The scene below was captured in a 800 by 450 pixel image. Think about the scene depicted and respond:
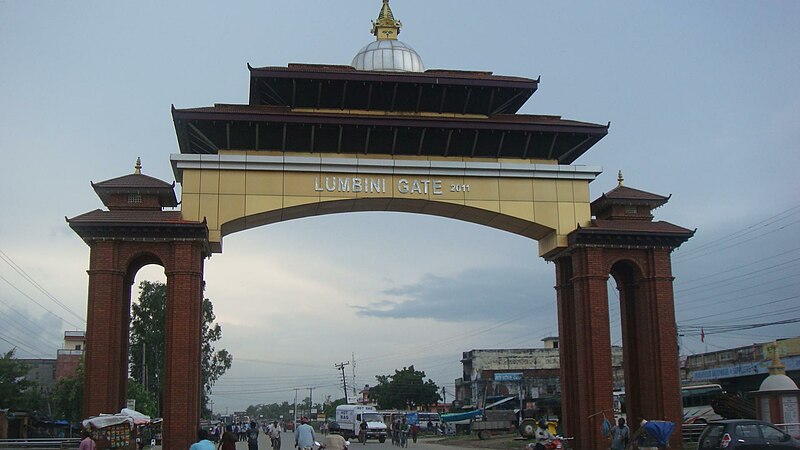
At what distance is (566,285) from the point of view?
2836 centimetres

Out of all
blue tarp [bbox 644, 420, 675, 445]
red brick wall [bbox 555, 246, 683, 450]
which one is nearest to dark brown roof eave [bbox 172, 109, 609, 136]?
red brick wall [bbox 555, 246, 683, 450]

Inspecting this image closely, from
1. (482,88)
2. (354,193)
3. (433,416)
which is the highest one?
(482,88)

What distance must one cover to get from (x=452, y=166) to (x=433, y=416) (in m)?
57.6

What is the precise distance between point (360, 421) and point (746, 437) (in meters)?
41.6

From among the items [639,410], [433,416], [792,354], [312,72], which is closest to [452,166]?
[312,72]

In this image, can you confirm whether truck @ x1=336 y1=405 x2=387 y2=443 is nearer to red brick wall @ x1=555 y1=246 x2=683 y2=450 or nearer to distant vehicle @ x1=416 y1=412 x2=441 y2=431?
distant vehicle @ x1=416 y1=412 x2=441 y2=431

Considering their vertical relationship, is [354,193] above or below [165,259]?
above

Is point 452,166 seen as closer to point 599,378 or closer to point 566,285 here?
point 566,285

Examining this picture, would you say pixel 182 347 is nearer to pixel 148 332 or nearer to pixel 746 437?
pixel 746 437

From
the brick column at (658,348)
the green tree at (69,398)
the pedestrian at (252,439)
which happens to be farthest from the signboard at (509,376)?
the pedestrian at (252,439)

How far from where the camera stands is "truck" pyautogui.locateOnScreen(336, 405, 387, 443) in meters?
58.4

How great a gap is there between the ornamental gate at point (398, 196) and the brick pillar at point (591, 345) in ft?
0.13

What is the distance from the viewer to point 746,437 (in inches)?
803

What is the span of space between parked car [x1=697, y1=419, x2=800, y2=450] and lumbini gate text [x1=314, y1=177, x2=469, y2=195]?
1003cm
